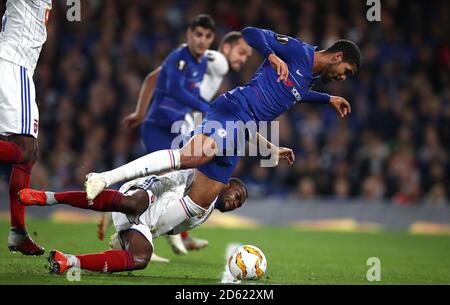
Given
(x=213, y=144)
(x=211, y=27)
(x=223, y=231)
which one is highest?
(x=211, y=27)

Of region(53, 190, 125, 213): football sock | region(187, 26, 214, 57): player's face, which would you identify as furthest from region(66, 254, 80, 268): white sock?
region(187, 26, 214, 57): player's face

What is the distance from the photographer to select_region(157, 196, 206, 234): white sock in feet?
24.1

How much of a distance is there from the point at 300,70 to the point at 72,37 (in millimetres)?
11658

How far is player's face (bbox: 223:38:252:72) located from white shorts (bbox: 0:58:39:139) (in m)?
3.87

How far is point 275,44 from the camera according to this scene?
7.66 meters

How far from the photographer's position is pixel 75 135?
1655 centimetres

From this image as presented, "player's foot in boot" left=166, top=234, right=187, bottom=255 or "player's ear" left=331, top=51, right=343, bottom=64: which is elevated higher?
"player's ear" left=331, top=51, right=343, bottom=64

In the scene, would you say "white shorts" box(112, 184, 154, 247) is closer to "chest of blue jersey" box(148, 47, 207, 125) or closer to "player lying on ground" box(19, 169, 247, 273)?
"player lying on ground" box(19, 169, 247, 273)

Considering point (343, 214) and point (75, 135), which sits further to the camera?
point (75, 135)

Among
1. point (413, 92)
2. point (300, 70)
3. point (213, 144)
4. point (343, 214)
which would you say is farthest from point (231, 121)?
point (413, 92)

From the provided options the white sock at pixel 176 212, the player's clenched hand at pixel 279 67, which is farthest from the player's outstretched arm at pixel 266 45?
the white sock at pixel 176 212

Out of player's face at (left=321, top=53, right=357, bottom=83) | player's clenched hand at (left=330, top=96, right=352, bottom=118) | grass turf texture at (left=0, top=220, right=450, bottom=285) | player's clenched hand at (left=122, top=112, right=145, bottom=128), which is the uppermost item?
player's face at (left=321, top=53, right=357, bottom=83)

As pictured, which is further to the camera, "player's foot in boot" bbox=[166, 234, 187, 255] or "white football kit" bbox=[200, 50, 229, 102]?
"white football kit" bbox=[200, 50, 229, 102]

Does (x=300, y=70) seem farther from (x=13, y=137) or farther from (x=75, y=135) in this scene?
(x=75, y=135)
